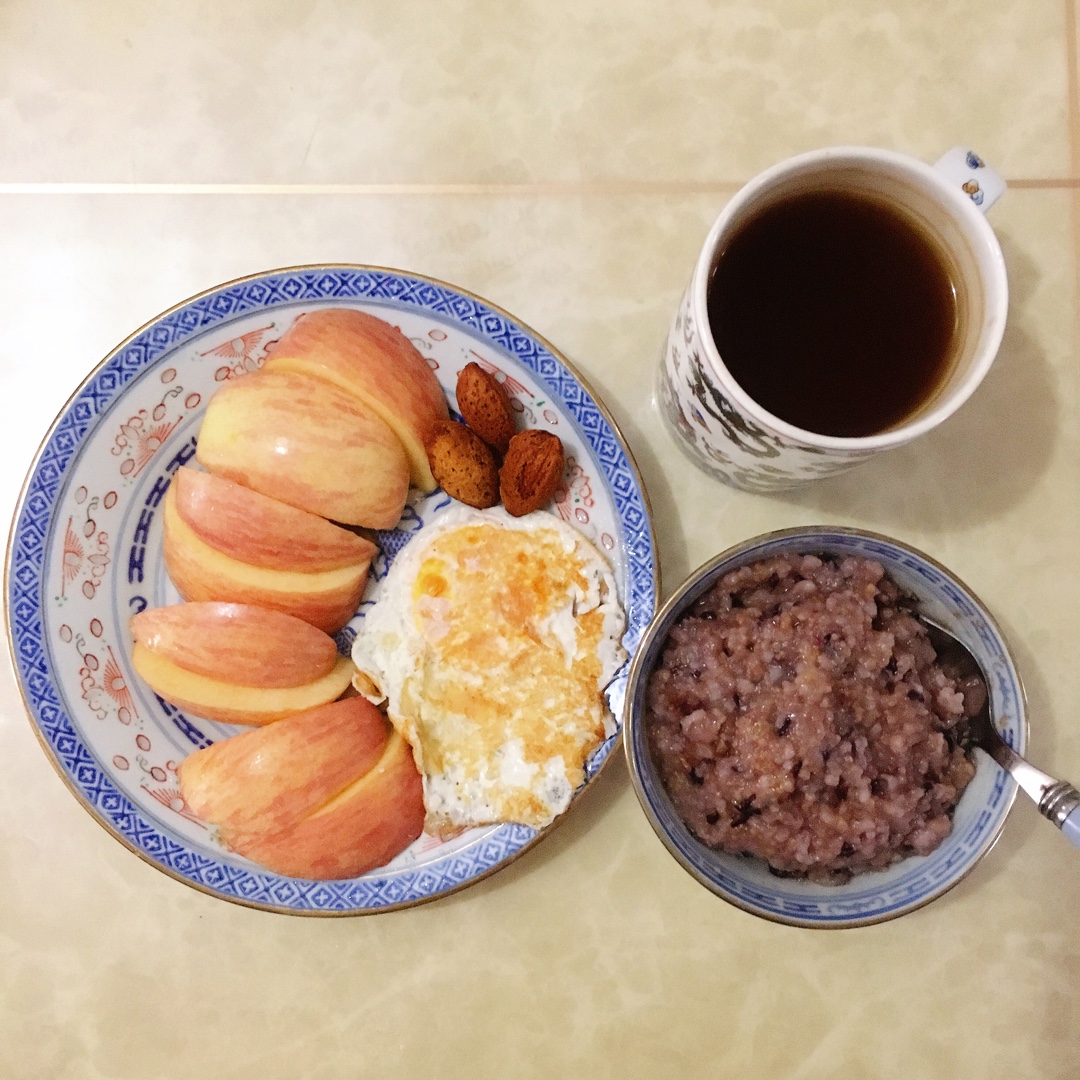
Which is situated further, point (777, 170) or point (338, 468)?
point (338, 468)

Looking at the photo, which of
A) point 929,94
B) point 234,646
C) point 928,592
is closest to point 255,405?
point 234,646

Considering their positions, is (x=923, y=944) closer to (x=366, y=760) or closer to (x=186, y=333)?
(x=366, y=760)

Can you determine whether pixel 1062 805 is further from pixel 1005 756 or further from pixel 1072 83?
pixel 1072 83

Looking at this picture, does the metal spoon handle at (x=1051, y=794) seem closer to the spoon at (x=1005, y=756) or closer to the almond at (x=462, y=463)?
the spoon at (x=1005, y=756)

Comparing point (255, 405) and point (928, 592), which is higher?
point (255, 405)

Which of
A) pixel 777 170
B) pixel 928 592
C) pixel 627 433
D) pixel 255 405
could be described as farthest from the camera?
pixel 627 433

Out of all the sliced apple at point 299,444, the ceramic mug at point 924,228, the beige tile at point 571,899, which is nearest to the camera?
the ceramic mug at point 924,228

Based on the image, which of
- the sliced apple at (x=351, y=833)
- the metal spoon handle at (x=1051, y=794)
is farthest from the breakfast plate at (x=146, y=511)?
the metal spoon handle at (x=1051, y=794)
